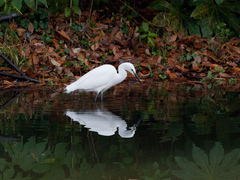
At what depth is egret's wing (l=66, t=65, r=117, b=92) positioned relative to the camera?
6.45 m

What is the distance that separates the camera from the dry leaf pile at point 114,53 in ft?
27.5

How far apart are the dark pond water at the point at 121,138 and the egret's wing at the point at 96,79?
0.83 ft

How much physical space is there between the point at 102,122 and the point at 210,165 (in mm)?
1716

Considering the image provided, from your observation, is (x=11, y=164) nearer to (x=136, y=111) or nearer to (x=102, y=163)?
(x=102, y=163)

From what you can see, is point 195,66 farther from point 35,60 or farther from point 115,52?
point 35,60

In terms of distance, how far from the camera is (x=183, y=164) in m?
3.26

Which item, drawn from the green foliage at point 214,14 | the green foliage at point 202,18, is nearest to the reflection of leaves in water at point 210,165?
the green foliage at point 214,14

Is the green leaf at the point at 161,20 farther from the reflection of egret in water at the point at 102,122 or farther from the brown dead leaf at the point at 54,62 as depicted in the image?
the reflection of egret in water at the point at 102,122

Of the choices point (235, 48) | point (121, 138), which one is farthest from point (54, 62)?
point (121, 138)

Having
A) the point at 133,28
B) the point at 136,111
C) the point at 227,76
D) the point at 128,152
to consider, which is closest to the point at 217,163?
the point at 128,152

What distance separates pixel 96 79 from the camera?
6.46 meters

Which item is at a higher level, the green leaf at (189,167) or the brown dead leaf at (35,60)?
the brown dead leaf at (35,60)

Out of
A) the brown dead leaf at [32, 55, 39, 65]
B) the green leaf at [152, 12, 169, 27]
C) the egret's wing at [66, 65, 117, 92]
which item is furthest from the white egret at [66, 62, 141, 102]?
the green leaf at [152, 12, 169, 27]

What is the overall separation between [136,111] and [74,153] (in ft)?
6.21
